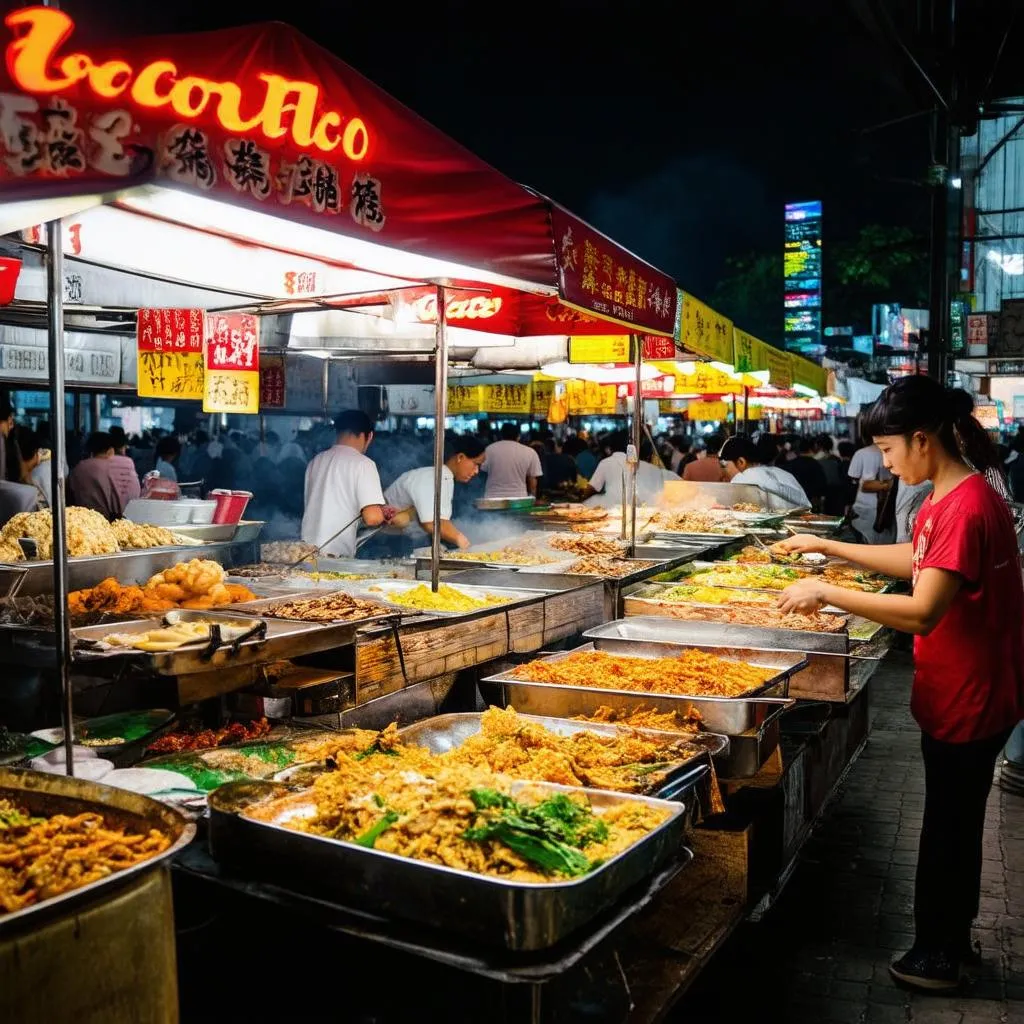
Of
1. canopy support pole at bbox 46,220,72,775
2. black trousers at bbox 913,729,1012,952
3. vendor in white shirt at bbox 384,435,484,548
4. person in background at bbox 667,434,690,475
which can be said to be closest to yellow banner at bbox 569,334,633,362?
vendor in white shirt at bbox 384,435,484,548

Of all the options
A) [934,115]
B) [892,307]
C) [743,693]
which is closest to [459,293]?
[743,693]

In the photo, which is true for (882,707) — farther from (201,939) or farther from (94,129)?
(94,129)

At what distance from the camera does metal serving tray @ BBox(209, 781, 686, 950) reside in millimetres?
2414

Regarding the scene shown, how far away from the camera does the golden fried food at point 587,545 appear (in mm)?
8211

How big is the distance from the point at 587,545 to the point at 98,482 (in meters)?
4.93

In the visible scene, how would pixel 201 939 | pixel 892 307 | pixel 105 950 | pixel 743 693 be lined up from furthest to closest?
pixel 892 307, pixel 743 693, pixel 201 939, pixel 105 950

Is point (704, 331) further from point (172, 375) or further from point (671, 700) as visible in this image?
point (671, 700)

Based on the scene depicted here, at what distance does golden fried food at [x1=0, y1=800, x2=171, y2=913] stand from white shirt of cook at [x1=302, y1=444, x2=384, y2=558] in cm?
478

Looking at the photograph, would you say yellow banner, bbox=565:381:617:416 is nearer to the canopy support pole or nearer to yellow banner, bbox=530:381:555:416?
yellow banner, bbox=530:381:555:416

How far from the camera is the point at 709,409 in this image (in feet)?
72.1

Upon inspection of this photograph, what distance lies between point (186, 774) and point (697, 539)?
6998mm

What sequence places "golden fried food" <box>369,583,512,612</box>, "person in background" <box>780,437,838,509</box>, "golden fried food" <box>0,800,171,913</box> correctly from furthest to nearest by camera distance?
"person in background" <box>780,437,838,509</box>
"golden fried food" <box>369,583,512,612</box>
"golden fried food" <box>0,800,171,913</box>

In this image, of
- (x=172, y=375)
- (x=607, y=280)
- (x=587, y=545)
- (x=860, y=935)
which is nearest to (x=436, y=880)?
(x=860, y=935)

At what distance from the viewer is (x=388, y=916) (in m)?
2.63
